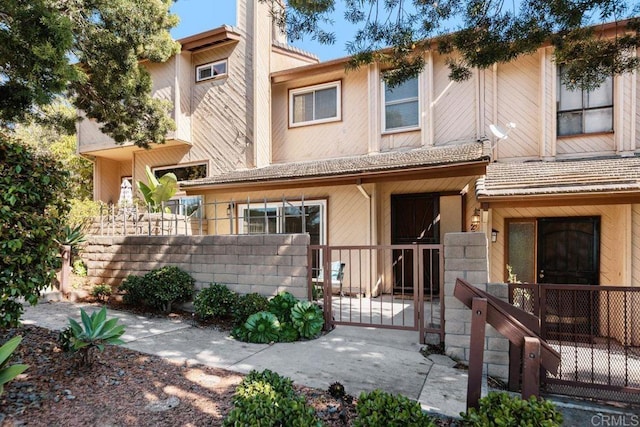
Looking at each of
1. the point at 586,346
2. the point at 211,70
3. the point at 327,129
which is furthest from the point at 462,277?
the point at 211,70

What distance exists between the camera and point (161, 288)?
A: 7.07 metres

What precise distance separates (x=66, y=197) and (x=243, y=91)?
8550 millimetres

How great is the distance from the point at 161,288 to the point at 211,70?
8426mm

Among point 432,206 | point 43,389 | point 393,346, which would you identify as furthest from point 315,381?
point 432,206

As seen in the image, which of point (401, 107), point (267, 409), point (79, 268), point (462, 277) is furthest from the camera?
point (401, 107)

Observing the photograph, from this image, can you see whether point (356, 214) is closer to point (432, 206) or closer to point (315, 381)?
point (432, 206)

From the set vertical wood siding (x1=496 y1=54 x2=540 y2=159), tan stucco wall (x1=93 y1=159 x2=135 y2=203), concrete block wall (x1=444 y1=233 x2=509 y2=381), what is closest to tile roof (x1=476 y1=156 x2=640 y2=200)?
vertical wood siding (x1=496 y1=54 x2=540 y2=159)

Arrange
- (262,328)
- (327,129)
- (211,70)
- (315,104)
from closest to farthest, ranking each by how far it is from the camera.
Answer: (262,328)
(327,129)
(315,104)
(211,70)

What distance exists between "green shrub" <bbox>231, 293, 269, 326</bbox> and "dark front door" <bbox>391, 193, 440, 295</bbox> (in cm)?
412

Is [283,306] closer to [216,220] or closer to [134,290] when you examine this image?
[134,290]

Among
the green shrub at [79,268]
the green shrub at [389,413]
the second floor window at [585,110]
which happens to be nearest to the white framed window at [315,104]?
the second floor window at [585,110]

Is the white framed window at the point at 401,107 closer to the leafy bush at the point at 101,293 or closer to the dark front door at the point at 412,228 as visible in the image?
the dark front door at the point at 412,228

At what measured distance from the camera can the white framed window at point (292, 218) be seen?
390 inches

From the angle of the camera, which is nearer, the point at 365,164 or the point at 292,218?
the point at 365,164
